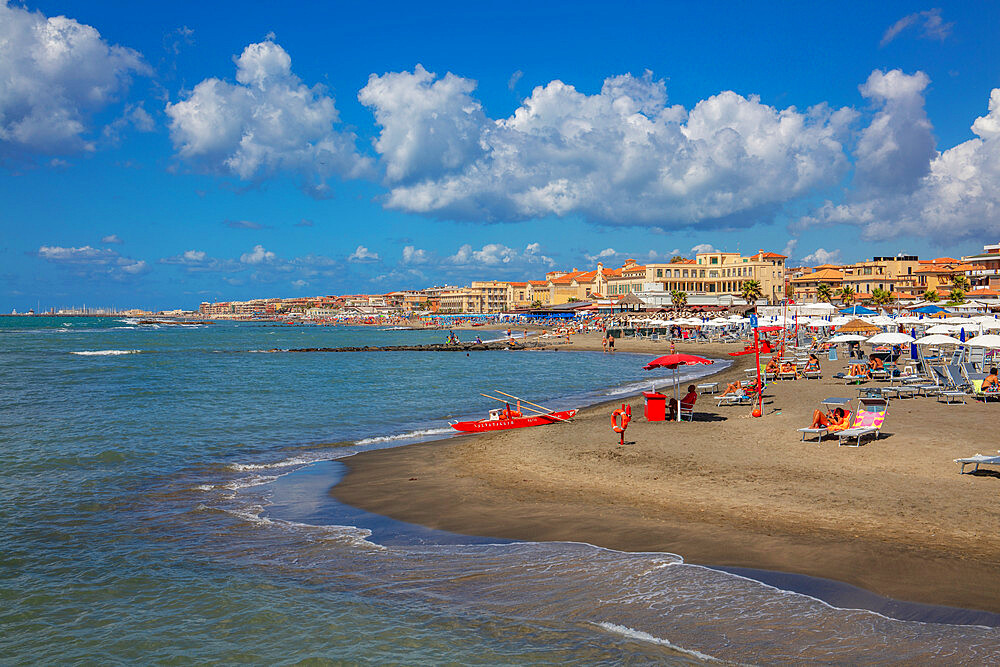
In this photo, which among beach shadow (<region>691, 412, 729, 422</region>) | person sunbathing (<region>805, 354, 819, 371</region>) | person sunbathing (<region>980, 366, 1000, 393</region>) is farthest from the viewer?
person sunbathing (<region>805, 354, 819, 371</region>)

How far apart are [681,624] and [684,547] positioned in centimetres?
203

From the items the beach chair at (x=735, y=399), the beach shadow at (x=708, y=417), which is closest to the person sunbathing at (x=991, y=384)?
the beach chair at (x=735, y=399)

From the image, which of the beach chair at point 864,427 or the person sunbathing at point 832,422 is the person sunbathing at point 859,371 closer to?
the beach chair at point 864,427

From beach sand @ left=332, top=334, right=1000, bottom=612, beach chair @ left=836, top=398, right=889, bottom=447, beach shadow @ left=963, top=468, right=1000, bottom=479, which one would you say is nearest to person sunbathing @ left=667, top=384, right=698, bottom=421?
beach sand @ left=332, top=334, right=1000, bottom=612

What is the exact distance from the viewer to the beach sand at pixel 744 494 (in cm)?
796

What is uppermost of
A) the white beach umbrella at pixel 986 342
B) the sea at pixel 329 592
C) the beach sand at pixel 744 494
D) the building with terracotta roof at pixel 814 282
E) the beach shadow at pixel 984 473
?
the building with terracotta roof at pixel 814 282

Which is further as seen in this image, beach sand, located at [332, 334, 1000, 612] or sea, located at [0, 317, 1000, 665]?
beach sand, located at [332, 334, 1000, 612]

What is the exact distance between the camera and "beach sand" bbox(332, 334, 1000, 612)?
796 cm

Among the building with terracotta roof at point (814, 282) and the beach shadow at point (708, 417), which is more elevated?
the building with terracotta roof at point (814, 282)

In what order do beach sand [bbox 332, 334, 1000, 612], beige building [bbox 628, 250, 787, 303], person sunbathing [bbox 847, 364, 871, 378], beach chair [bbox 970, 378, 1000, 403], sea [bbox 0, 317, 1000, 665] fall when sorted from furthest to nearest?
beige building [bbox 628, 250, 787, 303] < person sunbathing [bbox 847, 364, 871, 378] < beach chair [bbox 970, 378, 1000, 403] < beach sand [bbox 332, 334, 1000, 612] < sea [bbox 0, 317, 1000, 665]

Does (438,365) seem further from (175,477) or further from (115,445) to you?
(175,477)

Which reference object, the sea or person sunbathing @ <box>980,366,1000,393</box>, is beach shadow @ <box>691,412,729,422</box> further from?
the sea

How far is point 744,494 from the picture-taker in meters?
10.7

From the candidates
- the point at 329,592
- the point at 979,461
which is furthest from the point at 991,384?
the point at 329,592
